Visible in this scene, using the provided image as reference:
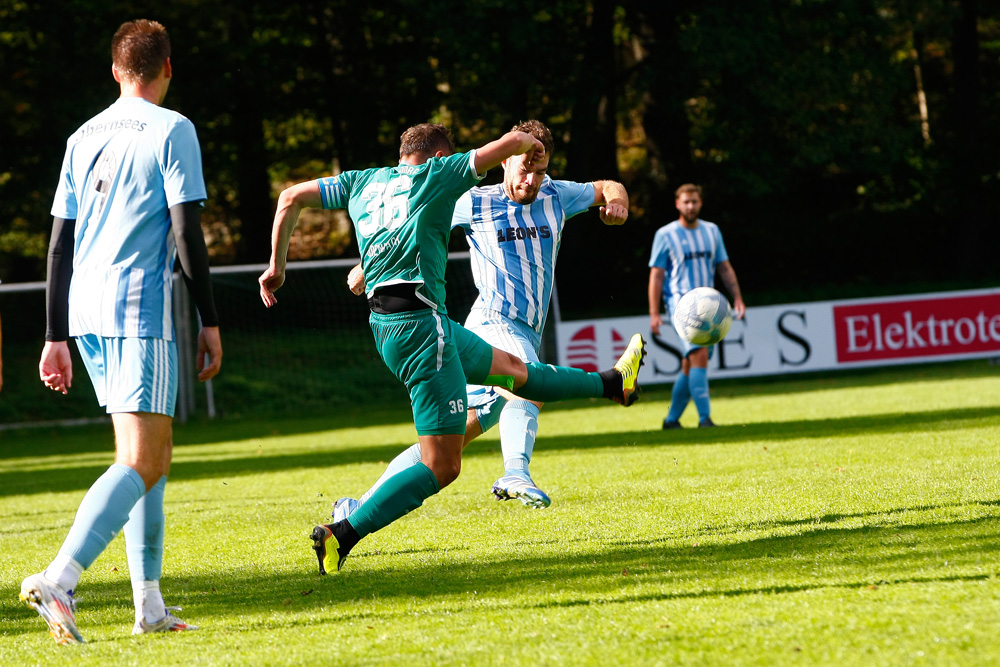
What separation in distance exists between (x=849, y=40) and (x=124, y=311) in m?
24.7

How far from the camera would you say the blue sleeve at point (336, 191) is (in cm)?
497

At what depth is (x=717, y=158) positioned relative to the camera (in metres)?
29.8

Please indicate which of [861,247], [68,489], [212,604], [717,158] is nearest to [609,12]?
[717,158]

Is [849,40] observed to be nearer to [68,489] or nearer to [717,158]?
[717,158]

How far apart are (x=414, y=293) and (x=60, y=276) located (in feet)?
4.48

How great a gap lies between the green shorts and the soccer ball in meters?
3.90

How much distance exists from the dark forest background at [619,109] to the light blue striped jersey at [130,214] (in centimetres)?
2013

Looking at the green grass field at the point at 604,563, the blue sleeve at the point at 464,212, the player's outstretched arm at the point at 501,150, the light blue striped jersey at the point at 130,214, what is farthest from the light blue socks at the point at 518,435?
Result: the light blue striped jersey at the point at 130,214

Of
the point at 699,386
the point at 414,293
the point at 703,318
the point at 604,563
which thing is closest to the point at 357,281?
the point at 414,293

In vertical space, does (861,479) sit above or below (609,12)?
below

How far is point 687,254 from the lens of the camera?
11141mm

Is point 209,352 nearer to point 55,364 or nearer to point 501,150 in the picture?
point 55,364

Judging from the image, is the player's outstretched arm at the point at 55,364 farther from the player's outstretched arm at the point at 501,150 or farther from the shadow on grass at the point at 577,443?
the shadow on grass at the point at 577,443

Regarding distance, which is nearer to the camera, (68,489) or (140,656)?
(140,656)
